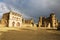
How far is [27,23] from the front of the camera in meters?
63.6

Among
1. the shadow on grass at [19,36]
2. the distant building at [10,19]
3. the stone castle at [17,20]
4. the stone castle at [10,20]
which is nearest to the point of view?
the shadow on grass at [19,36]

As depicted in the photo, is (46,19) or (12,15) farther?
(46,19)

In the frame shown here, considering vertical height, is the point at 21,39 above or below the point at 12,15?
below

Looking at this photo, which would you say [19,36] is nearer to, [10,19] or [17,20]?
[10,19]

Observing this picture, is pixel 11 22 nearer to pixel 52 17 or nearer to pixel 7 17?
pixel 7 17

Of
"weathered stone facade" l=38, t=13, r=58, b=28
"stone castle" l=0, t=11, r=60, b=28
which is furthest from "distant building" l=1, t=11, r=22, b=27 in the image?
"weathered stone facade" l=38, t=13, r=58, b=28

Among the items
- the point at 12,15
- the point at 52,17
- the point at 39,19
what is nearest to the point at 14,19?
the point at 12,15

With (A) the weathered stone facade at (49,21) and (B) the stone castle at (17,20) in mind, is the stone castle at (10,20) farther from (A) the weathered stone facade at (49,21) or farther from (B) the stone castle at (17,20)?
(A) the weathered stone facade at (49,21)

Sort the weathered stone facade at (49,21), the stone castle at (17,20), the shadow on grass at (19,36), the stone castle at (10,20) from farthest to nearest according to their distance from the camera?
the weathered stone facade at (49,21)
the stone castle at (17,20)
the stone castle at (10,20)
the shadow on grass at (19,36)

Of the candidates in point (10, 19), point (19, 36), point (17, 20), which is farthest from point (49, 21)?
point (19, 36)

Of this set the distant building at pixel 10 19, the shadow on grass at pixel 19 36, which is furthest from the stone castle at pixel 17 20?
the shadow on grass at pixel 19 36

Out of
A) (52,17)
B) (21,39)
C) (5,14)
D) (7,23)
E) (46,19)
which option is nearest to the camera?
(21,39)

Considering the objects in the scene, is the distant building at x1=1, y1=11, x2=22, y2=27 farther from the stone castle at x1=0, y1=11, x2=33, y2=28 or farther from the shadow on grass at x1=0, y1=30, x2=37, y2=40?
the shadow on grass at x1=0, y1=30, x2=37, y2=40

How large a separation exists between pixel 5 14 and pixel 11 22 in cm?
632
